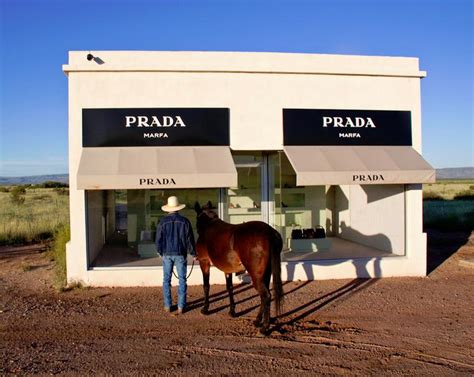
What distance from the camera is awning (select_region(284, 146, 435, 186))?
10234 millimetres

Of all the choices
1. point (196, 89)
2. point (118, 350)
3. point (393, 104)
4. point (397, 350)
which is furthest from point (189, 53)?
point (397, 350)

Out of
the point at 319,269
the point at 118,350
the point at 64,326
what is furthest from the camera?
the point at 319,269

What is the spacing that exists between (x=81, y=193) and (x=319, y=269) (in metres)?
5.42

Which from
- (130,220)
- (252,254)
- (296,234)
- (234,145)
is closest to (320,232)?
(296,234)

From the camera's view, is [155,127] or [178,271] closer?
[178,271]

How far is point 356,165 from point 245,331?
188 inches

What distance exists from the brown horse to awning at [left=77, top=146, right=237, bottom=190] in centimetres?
159

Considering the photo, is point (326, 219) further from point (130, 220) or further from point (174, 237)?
point (174, 237)

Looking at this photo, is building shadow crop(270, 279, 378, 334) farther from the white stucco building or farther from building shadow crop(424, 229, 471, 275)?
building shadow crop(424, 229, 471, 275)

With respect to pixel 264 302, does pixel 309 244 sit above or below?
above

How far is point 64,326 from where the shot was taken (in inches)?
309

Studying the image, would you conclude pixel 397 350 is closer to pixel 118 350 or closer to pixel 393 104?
pixel 118 350

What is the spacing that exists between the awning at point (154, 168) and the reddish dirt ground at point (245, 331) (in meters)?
2.21

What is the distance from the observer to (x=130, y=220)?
1202 cm
